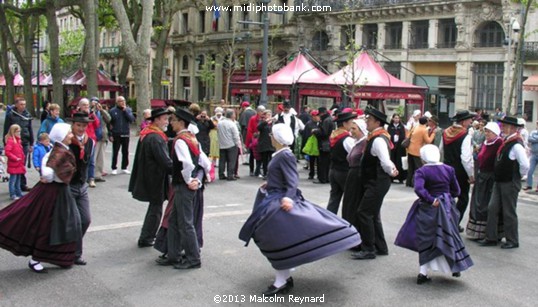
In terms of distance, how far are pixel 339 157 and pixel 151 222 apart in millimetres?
2750

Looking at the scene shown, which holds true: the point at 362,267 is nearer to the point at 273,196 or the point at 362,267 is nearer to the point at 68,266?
the point at 273,196

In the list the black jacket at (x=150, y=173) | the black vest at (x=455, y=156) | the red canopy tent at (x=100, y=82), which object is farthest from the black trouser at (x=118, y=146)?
the red canopy tent at (x=100, y=82)

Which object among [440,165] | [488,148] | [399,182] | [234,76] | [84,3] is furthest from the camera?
[234,76]

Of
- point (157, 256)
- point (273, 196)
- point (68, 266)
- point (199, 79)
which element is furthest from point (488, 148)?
point (199, 79)

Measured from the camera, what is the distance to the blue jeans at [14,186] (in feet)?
39.5

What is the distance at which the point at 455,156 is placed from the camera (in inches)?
384

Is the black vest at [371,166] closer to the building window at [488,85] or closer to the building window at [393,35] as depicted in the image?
the building window at [488,85]

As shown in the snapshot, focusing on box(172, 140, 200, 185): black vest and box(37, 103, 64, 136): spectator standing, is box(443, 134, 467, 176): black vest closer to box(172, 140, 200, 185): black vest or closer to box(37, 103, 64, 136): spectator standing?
box(172, 140, 200, 185): black vest

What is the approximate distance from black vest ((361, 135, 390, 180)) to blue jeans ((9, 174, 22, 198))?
6.88 metres

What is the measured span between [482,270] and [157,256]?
3863 millimetres

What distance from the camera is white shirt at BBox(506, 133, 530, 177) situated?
8.94 m

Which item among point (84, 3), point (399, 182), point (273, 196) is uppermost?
point (84, 3)

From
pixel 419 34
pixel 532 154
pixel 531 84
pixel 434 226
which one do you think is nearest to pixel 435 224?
pixel 434 226

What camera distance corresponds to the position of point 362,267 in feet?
25.9
